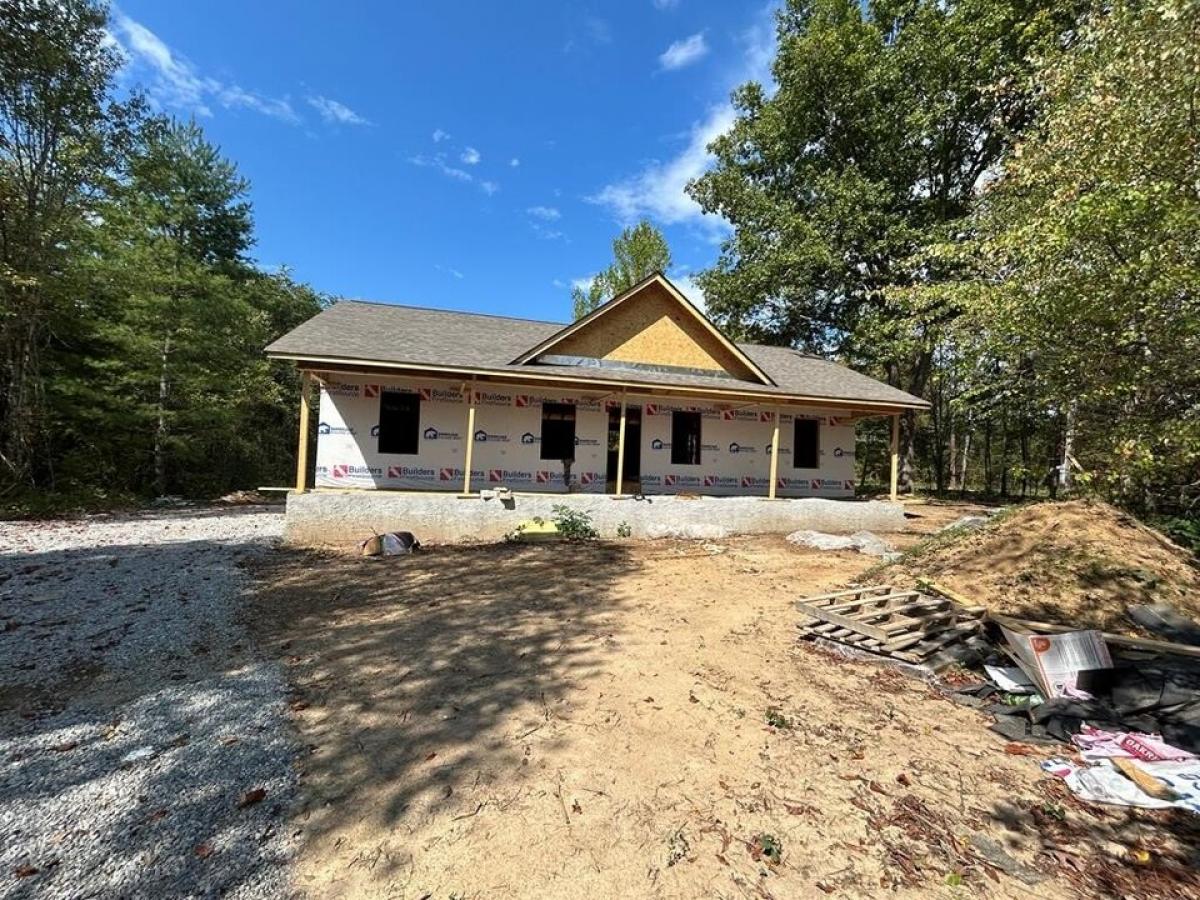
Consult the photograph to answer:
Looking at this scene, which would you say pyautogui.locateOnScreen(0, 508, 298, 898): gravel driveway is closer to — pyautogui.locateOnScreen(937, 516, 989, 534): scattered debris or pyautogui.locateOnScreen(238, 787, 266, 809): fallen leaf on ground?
pyautogui.locateOnScreen(238, 787, 266, 809): fallen leaf on ground

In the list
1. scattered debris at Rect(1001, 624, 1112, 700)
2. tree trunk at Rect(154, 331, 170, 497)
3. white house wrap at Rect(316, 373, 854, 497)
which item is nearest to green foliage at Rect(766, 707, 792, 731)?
scattered debris at Rect(1001, 624, 1112, 700)

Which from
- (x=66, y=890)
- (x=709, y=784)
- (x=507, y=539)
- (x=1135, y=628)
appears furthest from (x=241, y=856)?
(x=507, y=539)

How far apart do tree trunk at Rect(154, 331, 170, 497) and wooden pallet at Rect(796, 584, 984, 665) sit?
18179 millimetres

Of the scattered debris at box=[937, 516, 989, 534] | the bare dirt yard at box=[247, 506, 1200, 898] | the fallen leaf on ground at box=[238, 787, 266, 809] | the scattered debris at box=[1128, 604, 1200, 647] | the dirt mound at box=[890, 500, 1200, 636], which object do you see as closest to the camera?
the bare dirt yard at box=[247, 506, 1200, 898]

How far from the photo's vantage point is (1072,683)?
13.0 ft

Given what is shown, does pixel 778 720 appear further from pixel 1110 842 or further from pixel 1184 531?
pixel 1184 531

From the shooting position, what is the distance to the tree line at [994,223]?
605 centimetres

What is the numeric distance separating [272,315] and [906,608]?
2724cm

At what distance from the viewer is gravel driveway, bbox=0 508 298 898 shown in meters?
2.31

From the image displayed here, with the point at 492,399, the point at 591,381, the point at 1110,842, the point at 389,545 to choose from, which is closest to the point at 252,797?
the point at 1110,842

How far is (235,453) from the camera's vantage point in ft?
64.7

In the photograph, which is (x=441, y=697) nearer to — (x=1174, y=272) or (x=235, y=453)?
(x=1174, y=272)

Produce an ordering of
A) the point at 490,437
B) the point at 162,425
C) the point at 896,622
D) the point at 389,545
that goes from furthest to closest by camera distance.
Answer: the point at 162,425 < the point at 490,437 < the point at 389,545 < the point at 896,622

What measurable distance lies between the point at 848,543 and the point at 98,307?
2136cm
